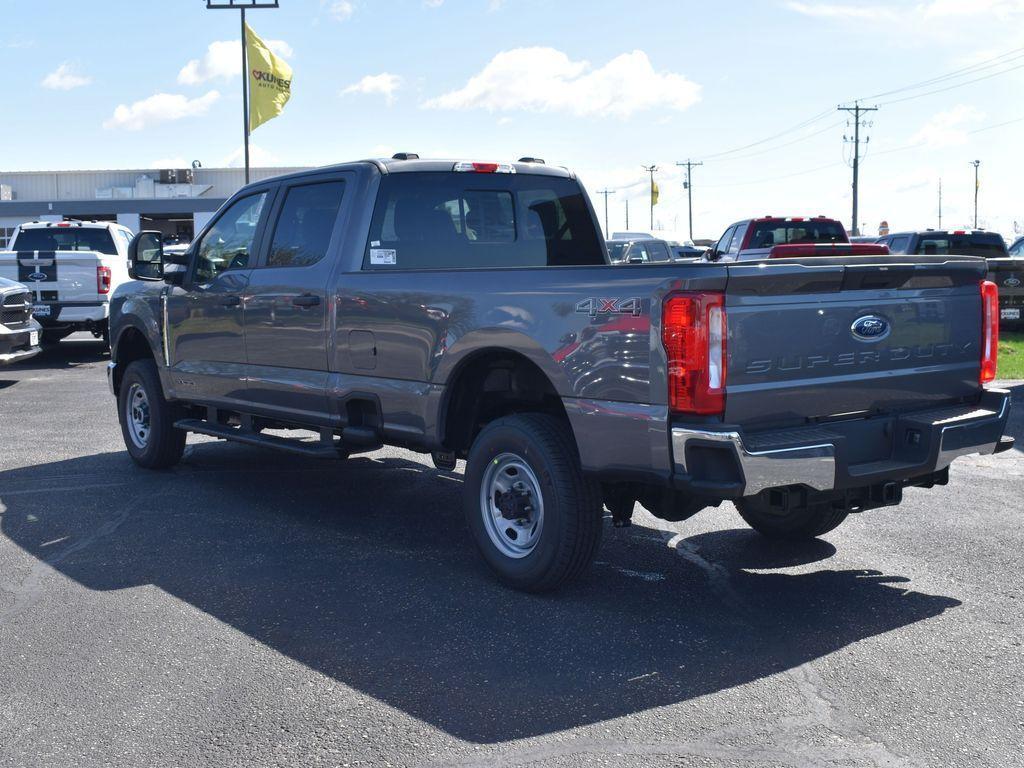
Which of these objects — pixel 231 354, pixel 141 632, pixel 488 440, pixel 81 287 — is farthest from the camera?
pixel 81 287

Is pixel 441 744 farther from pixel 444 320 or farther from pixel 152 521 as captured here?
pixel 152 521

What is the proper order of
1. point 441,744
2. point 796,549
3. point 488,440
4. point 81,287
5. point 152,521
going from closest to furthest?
1. point 441,744
2. point 488,440
3. point 796,549
4. point 152,521
5. point 81,287

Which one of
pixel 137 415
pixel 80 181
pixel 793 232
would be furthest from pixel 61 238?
pixel 80 181

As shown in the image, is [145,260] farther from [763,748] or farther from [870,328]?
[763,748]

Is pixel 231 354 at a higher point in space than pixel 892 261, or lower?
lower

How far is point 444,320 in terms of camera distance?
5676mm

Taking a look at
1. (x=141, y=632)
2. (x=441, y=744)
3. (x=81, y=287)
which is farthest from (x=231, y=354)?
(x=81, y=287)

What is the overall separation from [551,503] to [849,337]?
1.52 m

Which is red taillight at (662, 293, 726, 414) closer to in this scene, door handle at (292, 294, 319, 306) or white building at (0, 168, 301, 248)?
door handle at (292, 294, 319, 306)

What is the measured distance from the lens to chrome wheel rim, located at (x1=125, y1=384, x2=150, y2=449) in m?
8.73

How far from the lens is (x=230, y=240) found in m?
7.67

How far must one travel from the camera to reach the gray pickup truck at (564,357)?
4566mm

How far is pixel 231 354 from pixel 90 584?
7.48 ft

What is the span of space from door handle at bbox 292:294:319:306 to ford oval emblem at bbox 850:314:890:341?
3117mm
